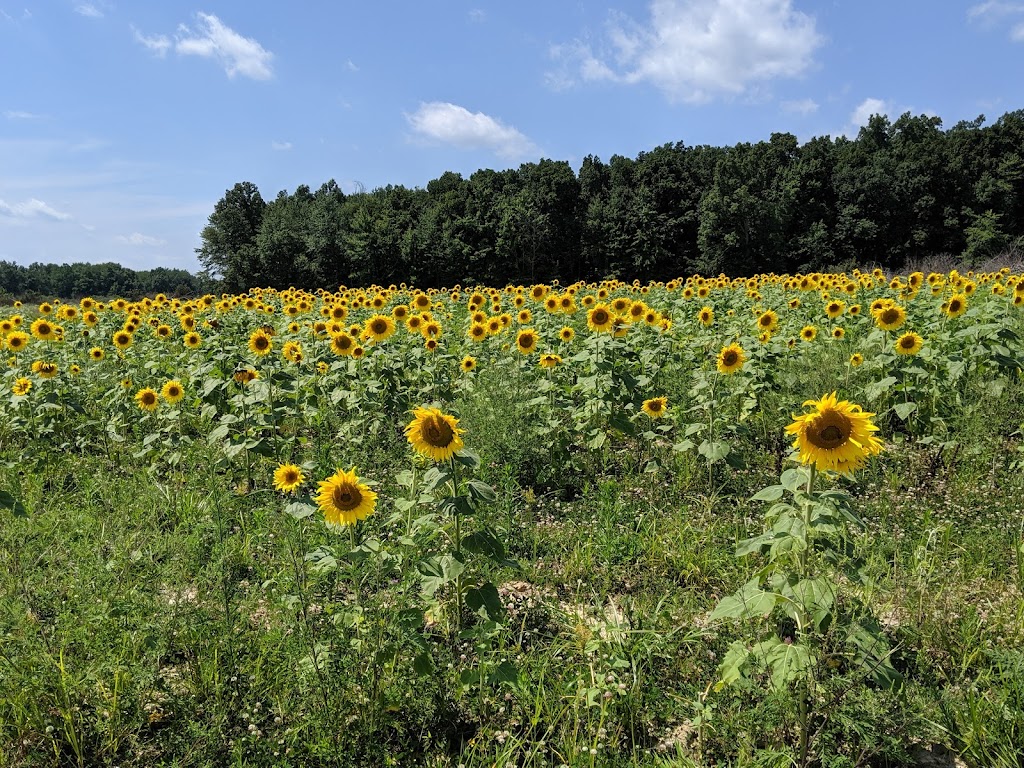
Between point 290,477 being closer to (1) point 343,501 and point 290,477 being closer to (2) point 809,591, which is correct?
(1) point 343,501

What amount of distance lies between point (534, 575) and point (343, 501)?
1.20 m

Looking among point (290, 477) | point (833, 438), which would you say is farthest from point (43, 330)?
point (833, 438)

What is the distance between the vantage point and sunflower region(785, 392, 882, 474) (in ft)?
7.13

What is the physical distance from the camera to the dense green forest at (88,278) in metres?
54.2

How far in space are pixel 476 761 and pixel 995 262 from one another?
973 inches

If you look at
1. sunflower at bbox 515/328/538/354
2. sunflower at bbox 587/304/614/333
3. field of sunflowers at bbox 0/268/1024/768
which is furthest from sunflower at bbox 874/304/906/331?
sunflower at bbox 515/328/538/354

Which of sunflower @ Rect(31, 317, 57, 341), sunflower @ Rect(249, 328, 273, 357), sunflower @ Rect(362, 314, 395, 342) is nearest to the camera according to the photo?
sunflower @ Rect(249, 328, 273, 357)

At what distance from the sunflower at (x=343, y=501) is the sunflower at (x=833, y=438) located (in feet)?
5.61

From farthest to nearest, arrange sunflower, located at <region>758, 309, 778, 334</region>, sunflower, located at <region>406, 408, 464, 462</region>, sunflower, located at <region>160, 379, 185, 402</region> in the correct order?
sunflower, located at <region>758, 309, 778, 334</region> → sunflower, located at <region>160, 379, 185, 402</region> → sunflower, located at <region>406, 408, 464, 462</region>

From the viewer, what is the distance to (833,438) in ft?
7.12

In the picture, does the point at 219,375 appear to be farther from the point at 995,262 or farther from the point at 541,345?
the point at 995,262

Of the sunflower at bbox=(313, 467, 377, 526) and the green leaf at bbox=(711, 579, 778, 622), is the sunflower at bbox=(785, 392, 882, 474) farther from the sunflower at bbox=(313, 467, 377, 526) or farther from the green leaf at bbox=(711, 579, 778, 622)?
the sunflower at bbox=(313, 467, 377, 526)

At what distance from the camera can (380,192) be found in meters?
53.3

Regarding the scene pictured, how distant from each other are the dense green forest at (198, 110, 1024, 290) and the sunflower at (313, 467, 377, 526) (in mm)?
41329
